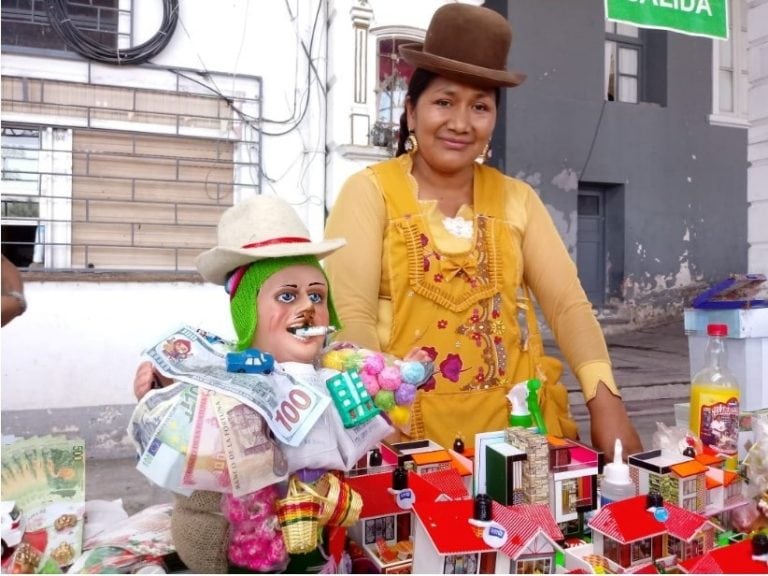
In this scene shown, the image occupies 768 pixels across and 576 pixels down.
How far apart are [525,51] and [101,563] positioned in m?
6.83

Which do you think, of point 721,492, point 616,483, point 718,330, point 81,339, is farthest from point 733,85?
point 616,483

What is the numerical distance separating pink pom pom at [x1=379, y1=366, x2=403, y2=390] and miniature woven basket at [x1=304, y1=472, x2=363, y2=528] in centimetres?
15

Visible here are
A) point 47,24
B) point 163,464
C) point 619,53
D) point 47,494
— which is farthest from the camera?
point 619,53

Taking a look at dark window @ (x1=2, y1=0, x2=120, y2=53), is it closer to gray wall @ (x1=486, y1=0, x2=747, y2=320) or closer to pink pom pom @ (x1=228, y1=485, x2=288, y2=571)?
pink pom pom @ (x1=228, y1=485, x2=288, y2=571)

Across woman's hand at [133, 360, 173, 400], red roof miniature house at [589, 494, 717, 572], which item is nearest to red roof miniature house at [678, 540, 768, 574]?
red roof miniature house at [589, 494, 717, 572]

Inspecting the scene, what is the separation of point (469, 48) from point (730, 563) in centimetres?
111

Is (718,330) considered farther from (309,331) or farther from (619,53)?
(619,53)

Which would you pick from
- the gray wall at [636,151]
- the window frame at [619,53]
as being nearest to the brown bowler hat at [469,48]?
the gray wall at [636,151]

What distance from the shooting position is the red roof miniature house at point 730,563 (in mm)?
831

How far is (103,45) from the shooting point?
340cm

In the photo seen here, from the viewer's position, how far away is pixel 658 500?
0.95m

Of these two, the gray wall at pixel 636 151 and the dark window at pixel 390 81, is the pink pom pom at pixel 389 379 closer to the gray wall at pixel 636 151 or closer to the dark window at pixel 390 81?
the dark window at pixel 390 81

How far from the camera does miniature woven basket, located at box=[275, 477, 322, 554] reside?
2.62 ft

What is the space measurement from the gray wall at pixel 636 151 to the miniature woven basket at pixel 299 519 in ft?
20.8
